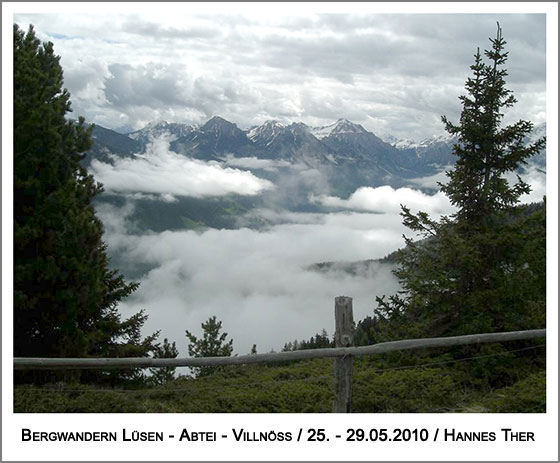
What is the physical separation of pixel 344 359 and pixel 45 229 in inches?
222

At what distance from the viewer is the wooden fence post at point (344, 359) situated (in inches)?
245

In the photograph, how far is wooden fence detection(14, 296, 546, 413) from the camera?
19.2 ft

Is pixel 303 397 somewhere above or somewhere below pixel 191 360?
below

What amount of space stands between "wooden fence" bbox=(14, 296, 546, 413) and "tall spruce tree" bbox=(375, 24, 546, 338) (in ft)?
11.2

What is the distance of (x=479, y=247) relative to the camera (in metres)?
10.1

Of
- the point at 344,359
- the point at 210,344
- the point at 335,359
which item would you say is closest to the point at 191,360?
the point at 335,359

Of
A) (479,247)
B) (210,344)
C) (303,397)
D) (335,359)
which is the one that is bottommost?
(210,344)

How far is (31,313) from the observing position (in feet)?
28.0

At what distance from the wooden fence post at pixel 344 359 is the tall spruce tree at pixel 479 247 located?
4.05 meters

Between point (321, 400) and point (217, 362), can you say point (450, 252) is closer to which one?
point (321, 400)

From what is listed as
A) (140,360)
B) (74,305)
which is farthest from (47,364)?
(74,305)

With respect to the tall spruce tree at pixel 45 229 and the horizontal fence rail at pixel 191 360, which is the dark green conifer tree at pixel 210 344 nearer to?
the tall spruce tree at pixel 45 229

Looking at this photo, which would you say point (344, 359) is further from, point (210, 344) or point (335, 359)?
point (210, 344)

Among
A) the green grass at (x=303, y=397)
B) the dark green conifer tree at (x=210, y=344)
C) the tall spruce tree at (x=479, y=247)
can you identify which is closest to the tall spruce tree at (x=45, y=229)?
the green grass at (x=303, y=397)
